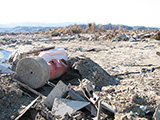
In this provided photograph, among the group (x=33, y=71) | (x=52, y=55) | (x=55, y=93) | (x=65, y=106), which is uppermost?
(x=52, y=55)

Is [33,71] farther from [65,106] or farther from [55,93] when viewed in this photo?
[65,106]

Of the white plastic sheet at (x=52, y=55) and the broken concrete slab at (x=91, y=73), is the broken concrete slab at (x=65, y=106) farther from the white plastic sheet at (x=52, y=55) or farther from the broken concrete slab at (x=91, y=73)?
the white plastic sheet at (x=52, y=55)

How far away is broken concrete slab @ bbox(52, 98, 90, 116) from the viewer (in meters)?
2.71

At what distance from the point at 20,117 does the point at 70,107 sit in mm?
983

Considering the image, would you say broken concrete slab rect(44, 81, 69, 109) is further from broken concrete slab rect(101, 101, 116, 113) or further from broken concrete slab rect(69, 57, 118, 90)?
broken concrete slab rect(69, 57, 118, 90)

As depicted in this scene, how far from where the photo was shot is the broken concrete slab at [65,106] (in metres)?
2.71

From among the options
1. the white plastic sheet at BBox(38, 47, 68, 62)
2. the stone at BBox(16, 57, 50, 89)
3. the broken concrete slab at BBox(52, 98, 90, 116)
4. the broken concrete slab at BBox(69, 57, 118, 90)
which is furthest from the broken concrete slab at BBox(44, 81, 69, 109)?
the white plastic sheet at BBox(38, 47, 68, 62)

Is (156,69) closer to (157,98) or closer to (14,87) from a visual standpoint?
(157,98)

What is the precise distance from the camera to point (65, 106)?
278 centimetres

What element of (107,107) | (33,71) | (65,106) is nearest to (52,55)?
(33,71)

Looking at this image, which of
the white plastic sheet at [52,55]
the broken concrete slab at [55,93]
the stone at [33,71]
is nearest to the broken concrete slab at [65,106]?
the broken concrete slab at [55,93]

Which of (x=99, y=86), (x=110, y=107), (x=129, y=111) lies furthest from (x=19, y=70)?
(x=129, y=111)

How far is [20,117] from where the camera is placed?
276 centimetres

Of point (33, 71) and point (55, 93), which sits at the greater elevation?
point (33, 71)
